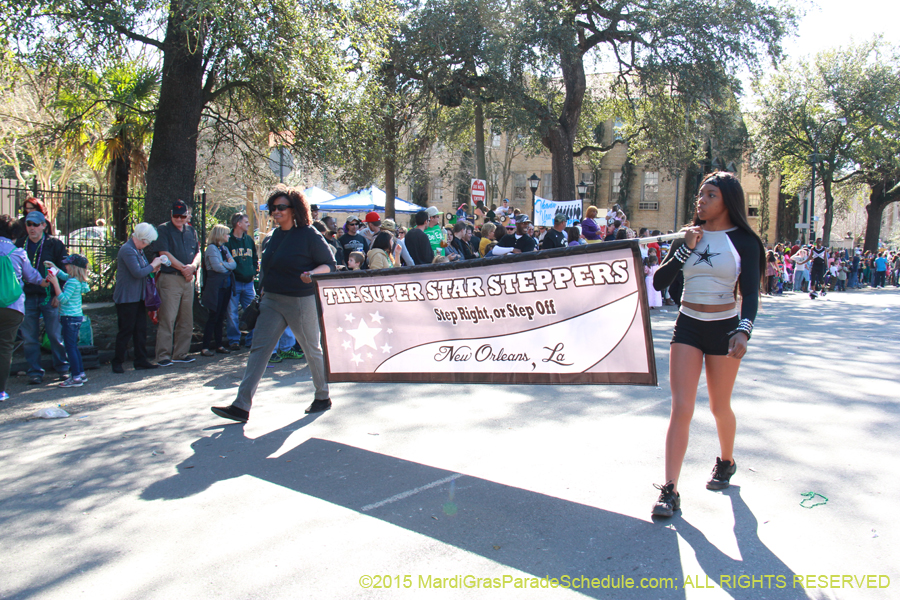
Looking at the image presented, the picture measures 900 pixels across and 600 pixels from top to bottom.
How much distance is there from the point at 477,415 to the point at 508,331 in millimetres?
1584

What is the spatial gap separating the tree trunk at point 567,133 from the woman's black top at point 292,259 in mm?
15854

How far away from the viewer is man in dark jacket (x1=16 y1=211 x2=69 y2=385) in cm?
763

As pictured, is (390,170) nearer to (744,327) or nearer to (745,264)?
(745,264)

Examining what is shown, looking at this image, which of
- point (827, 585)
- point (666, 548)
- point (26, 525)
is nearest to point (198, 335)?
point (26, 525)

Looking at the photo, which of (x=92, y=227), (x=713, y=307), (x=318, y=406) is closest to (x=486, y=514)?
(x=713, y=307)

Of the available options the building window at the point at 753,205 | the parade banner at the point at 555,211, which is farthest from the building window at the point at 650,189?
the parade banner at the point at 555,211

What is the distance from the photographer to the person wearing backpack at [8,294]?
6.57 metres

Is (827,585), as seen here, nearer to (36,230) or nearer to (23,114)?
(36,230)

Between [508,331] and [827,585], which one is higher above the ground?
[508,331]

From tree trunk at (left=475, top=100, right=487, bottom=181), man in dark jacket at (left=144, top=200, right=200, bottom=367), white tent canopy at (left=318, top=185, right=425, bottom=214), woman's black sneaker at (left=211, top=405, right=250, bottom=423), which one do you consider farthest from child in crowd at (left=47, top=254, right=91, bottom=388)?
white tent canopy at (left=318, top=185, right=425, bottom=214)

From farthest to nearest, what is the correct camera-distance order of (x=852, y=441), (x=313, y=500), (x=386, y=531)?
(x=852, y=441) < (x=313, y=500) < (x=386, y=531)

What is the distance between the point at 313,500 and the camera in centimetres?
421

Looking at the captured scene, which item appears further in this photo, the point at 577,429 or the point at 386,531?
the point at 577,429

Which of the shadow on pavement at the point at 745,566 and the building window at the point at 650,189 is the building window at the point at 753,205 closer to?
the building window at the point at 650,189
